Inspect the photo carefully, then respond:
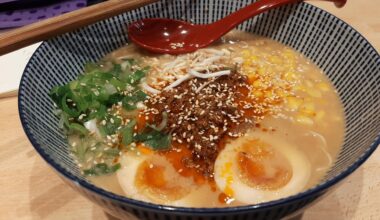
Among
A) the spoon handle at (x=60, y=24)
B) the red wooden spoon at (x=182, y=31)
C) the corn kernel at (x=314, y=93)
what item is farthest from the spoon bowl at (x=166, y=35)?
the corn kernel at (x=314, y=93)

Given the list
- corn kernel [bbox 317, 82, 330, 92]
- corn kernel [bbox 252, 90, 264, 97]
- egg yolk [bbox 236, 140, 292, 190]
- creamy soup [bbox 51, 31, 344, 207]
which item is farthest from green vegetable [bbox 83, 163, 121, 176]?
corn kernel [bbox 317, 82, 330, 92]

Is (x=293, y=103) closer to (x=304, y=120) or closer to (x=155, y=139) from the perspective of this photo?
(x=304, y=120)

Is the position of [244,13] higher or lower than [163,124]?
higher

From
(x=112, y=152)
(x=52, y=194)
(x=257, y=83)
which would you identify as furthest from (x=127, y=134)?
(x=257, y=83)

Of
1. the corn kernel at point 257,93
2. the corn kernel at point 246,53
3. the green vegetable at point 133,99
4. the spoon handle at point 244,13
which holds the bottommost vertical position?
the green vegetable at point 133,99

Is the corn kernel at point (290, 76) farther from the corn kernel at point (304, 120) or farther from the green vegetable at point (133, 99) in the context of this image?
the green vegetable at point (133, 99)

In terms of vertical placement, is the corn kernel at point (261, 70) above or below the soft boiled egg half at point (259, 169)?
above

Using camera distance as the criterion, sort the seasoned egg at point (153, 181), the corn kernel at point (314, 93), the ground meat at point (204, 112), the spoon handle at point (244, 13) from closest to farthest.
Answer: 1. the seasoned egg at point (153, 181)
2. the ground meat at point (204, 112)
3. the corn kernel at point (314, 93)
4. the spoon handle at point (244, 13)
